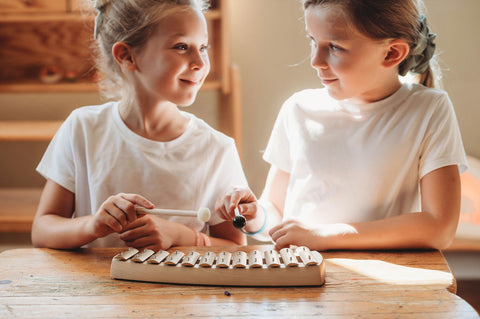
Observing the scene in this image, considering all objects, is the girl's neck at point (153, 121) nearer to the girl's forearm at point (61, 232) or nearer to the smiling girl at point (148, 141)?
the smiling girl at point (148, 141)

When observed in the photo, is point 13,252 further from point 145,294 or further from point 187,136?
point 187,136

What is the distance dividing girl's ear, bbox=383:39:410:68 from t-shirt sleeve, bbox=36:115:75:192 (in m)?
→ 0.85

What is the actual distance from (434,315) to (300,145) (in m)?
0.69

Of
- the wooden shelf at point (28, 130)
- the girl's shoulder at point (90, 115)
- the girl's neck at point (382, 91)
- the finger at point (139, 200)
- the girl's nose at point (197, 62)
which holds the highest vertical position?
the girl's nose at point (197, 62)

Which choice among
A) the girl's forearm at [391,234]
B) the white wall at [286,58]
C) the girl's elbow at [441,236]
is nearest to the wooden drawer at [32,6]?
the white wall at [286,58]

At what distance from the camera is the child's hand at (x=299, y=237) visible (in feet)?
3.85

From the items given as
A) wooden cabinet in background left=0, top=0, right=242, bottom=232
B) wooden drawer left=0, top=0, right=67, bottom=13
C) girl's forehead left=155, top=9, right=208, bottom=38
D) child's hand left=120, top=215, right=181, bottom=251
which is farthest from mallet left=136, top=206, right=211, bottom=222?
wooden drawer left=0, top=0, right=67, bottom=13

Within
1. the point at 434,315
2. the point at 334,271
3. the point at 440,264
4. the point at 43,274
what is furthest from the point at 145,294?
the point at 440,264

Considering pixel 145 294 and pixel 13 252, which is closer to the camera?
pixel 145 294

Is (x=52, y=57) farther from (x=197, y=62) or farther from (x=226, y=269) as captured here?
(x=226, y=269)

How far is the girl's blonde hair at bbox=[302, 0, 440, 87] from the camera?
126 centimetres

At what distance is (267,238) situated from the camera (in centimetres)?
141

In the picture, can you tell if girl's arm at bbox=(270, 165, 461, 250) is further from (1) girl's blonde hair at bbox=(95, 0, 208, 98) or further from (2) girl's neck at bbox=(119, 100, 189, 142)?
(1) girl's blonde hair at bbox=(95, 0, 208, 98)

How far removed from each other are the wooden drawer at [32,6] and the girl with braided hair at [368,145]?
1.50 meters
